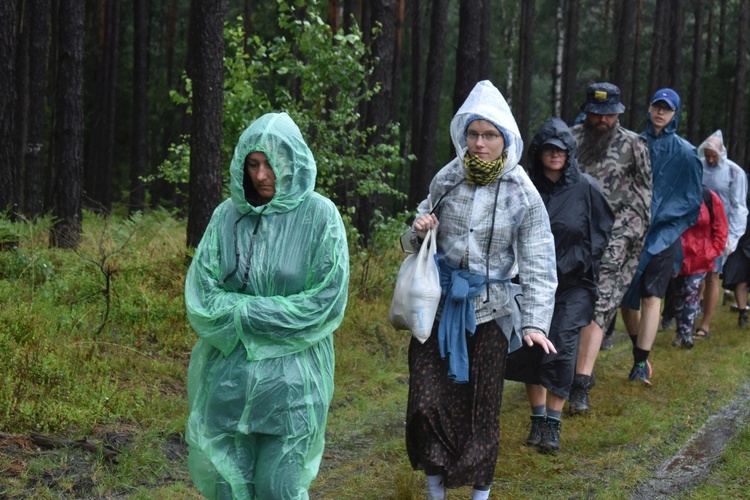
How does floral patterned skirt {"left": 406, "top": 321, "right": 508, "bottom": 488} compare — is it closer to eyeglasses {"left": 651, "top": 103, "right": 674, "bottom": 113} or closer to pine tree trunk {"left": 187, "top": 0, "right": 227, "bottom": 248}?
eyeglasses {"left": 651, "top": 103, "right": 674, "bottom": 113}

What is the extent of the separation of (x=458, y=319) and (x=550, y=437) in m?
1.89

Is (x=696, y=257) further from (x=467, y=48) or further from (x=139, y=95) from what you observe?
(x=139, y=95)

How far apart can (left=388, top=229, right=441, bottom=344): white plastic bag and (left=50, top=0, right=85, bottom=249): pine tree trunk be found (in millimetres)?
7649

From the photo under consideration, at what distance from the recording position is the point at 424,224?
4.88 m

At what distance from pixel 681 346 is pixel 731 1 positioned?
40602 mm

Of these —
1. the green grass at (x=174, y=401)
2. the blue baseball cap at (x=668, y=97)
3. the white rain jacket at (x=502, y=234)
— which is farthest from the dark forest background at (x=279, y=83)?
the white rain jacket at (x=502, y=234)

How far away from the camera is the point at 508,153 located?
4949mm

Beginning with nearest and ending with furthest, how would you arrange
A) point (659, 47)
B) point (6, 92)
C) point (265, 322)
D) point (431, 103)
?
point (265, 322), point (6, 92), point (431, 103), point (659, 47)

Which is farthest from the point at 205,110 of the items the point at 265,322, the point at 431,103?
the point at 431,103

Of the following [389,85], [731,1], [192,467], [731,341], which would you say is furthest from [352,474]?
[731,1]

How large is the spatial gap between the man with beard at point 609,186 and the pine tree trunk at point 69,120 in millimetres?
6661

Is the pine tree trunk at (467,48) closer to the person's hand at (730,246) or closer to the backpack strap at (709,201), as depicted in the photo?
the backpack strap at (709,201)

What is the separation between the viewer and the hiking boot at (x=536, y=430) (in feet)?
21.1

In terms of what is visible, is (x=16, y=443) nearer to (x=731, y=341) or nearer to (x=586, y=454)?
(x=586, y=454)
